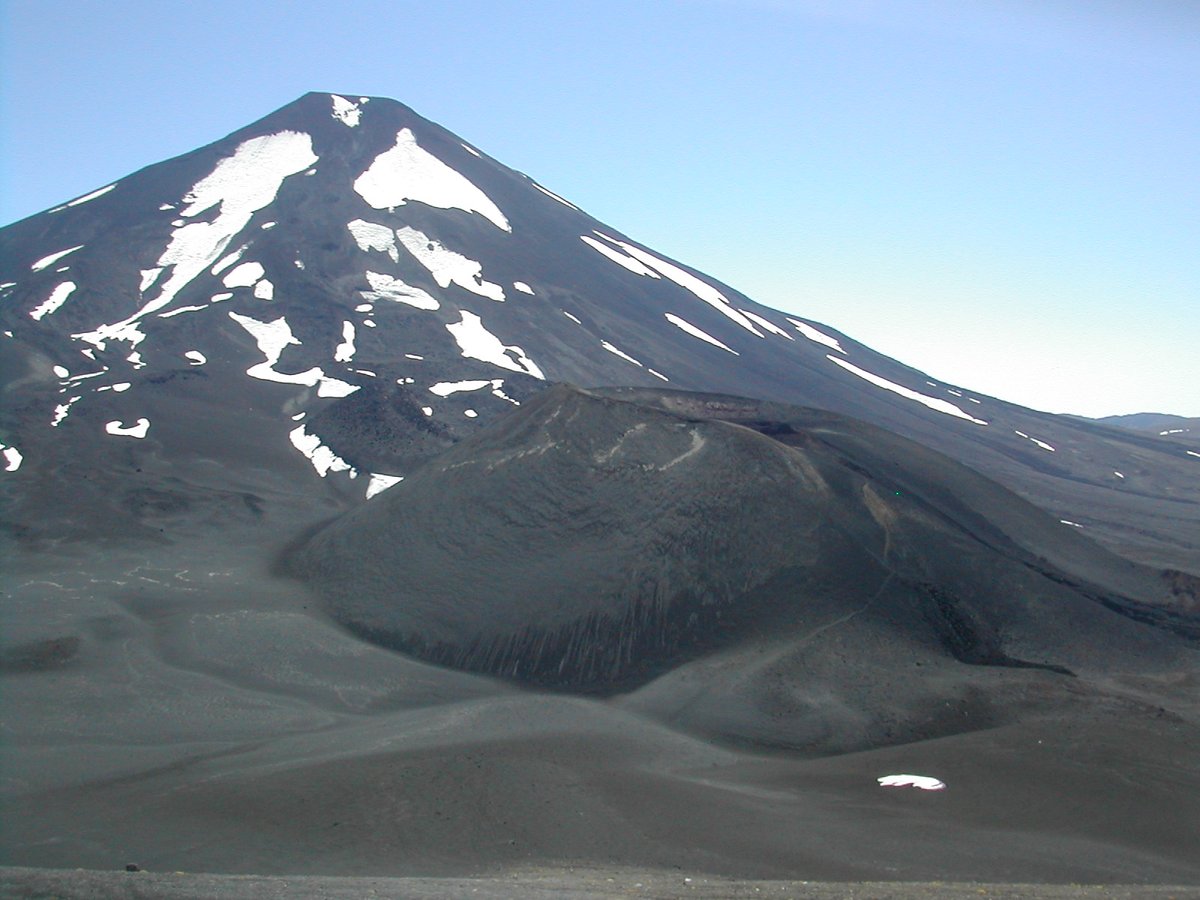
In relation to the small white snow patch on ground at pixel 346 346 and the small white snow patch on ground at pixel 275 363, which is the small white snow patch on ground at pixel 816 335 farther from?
the small white snow patch on ground at pixel 275 363

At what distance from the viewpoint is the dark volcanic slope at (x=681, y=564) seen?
79.7 ft

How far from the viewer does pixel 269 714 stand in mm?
21344

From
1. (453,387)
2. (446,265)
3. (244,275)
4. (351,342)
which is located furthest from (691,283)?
(453,387)

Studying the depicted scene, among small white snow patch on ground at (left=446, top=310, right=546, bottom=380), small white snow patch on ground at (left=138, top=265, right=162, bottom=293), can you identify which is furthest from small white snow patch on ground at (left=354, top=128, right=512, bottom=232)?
small white snow patch on ground at (left=446, top=310, right=546, bottom=380)

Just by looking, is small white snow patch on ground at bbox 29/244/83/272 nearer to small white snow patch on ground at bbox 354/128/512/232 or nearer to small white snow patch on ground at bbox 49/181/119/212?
small white snow patch on ground at bbox 49/181/119/212

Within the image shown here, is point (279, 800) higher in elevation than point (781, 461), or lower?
lower

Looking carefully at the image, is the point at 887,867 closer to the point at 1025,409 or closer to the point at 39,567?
the point at 39,567

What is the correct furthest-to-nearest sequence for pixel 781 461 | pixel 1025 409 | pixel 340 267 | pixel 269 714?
pixel 1025 409
pixel 340 267
pixel 781 461
pixel 269 714

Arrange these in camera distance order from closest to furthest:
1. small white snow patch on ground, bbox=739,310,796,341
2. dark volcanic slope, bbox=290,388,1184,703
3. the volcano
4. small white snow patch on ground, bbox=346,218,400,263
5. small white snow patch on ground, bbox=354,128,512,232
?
the volcano
dark volcanic slope, bbox=290,388,1184,703
small white snow patch on ground, bbox=346,218,400,263
small white snow patch on ground, bbox=354,128,512,232
small white snow patch on ground, bbox=739,310,796,341

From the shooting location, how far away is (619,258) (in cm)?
8262

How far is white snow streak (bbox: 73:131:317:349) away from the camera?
196 feet

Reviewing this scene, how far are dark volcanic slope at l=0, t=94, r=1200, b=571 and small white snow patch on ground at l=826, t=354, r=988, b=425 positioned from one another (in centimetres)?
50

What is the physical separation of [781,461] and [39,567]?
71.8 ft

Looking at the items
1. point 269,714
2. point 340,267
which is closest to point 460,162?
point 340,267
